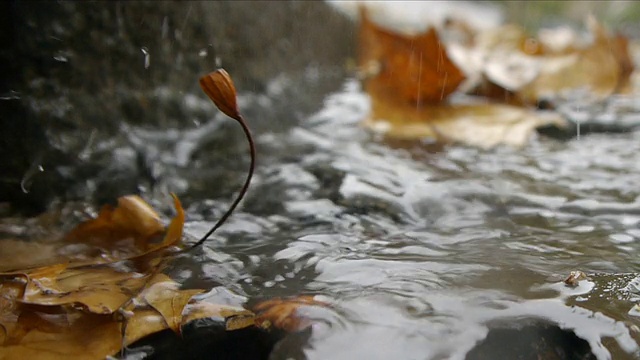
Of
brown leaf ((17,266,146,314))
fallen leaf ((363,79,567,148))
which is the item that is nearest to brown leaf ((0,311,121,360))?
brown leaf ((17,266,146,314))

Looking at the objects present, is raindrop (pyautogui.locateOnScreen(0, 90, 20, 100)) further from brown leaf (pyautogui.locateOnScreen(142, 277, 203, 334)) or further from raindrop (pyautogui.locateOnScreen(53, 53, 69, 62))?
brown leaf (pyautogui.locateOnScreen(142, 277, 203, 334))

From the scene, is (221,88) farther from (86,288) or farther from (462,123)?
(462,123)

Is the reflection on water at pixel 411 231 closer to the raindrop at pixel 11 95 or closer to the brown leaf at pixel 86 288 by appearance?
the brown leaf at pixel 86 288

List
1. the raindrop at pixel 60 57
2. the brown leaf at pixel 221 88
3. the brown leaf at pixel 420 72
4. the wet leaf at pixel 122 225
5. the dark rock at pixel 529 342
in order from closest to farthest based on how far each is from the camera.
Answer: the dark rock at pixel 529 342
the brown leaf at pixel 221 88
the wet leaf at pixel 122 225
the raindrop at pixel 60 57
the brown leaf at pixel 420 72

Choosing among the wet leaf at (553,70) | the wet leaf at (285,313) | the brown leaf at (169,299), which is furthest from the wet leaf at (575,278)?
the wet leaf at (553,70)

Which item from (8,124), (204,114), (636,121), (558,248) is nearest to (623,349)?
(558,248)

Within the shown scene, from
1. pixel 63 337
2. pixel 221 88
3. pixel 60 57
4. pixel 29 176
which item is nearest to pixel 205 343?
pixel 63 337
